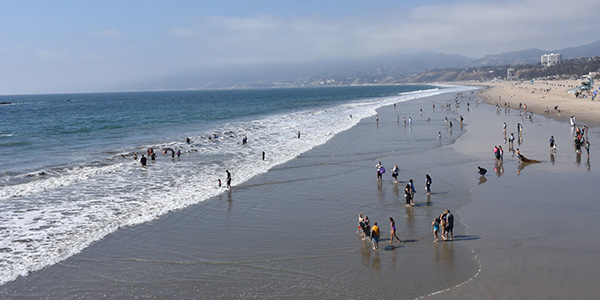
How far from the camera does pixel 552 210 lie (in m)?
16.8

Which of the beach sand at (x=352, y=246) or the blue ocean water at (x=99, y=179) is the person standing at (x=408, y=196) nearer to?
→ the beach sand at (x=352, y=246)

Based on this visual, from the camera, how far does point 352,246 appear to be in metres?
14.1

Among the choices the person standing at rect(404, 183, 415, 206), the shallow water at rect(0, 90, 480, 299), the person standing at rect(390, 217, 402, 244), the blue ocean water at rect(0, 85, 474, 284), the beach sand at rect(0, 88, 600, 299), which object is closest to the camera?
the beach sand at rect(0, 88, 600, 299)

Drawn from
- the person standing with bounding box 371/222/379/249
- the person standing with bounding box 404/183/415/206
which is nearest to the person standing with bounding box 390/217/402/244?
the person standing with bounding box 371/222/379/249

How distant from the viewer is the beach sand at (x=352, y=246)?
11383 millimetres

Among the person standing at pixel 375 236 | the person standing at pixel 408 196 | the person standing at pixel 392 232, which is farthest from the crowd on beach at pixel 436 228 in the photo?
the person standing at pixel 408 196

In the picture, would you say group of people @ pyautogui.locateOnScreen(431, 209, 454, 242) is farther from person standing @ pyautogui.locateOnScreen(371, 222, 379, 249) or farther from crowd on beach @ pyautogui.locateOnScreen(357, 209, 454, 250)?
person standing @ pyautogui.locateOnScreen(371, 222, 379, 249)

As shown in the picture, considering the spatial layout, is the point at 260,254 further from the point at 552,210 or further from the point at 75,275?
the point at 552,210

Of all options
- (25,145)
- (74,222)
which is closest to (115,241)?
(74,222)

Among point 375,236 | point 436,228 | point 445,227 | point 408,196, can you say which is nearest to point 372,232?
point 375,236

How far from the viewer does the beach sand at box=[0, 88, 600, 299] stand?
11.4 meters

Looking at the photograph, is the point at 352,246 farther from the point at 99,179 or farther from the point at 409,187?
the point at 99,179

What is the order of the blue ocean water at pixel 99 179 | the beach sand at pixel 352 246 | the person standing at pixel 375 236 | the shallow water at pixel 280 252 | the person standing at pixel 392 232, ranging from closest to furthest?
the beach sand at pixel 352 246, the shallow water at pixel 280 252, the person standing at pixel 375 236, the person standing at pixel 392 232, the blue ocean water at pixel 99 179

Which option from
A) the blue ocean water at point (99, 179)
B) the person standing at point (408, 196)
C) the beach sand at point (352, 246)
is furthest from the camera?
the person standing at point (408, 196)
